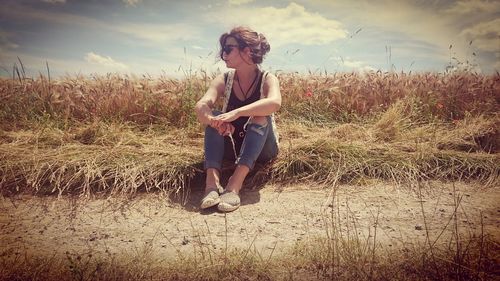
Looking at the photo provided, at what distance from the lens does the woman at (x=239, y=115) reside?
288 cm

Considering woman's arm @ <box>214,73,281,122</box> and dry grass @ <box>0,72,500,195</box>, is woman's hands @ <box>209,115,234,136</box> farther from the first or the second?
dry grass @ <box>0,72,500,195</box>

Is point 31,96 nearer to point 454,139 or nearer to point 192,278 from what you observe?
point 192,278

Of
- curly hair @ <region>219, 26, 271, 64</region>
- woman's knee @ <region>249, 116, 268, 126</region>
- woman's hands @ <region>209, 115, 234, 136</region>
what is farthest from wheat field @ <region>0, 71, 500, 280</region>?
curly hair @ <region>219, 26, 271, 64</region>

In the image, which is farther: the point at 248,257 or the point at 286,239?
the point at 286,239

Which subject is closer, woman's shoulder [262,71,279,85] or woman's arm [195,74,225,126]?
woman's arm [195,74,225,126]

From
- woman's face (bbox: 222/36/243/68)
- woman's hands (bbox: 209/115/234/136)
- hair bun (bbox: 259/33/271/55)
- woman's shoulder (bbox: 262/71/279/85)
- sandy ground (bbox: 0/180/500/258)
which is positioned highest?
hair bun (bbox: 259/33/271/55)

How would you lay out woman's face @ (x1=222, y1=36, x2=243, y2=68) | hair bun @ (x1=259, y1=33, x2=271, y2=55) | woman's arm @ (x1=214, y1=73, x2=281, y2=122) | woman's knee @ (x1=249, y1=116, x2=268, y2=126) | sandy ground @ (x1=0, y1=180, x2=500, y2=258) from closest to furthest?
sandy ground @ (x1=0, y1=180, x2=500, y2=258) → woman's arm @ (x1=214, y1=73, x2=281, y2=122) → woman's knee @ (x1=249, y1=116, x2=268, y2=126) → woman's face @ (x1=222, y1=36, x2=243, y2=68) → hair bun @ (x1=259, y1=33, x2=271, y2=55)

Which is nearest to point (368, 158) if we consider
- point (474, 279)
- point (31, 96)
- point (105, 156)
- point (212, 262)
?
point (474, 279)

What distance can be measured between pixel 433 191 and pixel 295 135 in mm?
1617

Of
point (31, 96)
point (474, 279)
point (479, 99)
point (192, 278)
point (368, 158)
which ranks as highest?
point (479, 99)

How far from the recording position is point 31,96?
188 inches

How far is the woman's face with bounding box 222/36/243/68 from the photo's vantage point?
10.5 ft

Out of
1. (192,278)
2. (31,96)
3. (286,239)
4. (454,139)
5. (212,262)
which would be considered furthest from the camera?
(31,96)

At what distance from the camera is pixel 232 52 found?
320 cm
